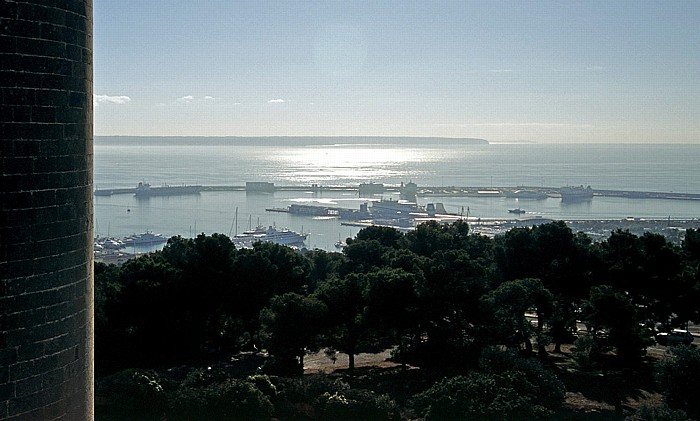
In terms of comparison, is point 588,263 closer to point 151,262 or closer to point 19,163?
point 151,262

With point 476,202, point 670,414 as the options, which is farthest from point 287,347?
point 476,202

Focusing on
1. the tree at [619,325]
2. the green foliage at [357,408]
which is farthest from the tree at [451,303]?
the green foliage at [357,408]

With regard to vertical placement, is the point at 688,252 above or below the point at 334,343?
above

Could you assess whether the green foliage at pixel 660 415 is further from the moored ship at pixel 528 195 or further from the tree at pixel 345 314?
the moored ship at pixel 528 195

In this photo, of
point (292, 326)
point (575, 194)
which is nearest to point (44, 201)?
point (292, 326)

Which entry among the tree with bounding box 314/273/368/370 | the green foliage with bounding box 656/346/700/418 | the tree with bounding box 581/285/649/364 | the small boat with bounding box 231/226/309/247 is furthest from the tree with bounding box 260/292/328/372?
the small boat with bounding box 231/226/309/247
